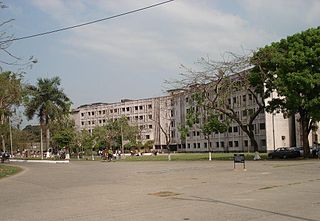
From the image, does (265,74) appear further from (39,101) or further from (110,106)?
(110,106)

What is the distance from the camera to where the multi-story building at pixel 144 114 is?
12356 centimetres

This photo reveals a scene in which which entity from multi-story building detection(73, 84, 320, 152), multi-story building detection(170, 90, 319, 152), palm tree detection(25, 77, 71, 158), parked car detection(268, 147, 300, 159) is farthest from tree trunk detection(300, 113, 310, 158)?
palm tree detection(25, 77, 71, 158)

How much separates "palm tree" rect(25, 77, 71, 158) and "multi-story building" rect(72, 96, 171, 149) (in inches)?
1976

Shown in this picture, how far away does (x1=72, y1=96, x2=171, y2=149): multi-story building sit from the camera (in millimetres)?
123562

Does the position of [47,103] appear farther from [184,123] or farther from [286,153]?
[184,123]

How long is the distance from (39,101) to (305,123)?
40802mm

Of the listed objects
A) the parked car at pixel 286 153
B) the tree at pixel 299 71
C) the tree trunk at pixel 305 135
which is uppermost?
the tree at pixel 299 71

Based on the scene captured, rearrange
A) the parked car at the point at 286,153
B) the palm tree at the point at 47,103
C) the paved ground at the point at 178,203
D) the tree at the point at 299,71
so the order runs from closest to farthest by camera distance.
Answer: the paved ground at the point at 178,203, the tree at the point at 299,71, the parked car at the point at 286,153, the palm tree at the point at 47,103

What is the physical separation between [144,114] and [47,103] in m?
61.7

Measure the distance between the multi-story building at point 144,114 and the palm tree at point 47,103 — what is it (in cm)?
5019

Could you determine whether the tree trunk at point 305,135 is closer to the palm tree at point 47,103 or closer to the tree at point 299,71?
the tree at point 299,71

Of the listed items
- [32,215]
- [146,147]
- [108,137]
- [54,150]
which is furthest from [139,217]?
[146,147]

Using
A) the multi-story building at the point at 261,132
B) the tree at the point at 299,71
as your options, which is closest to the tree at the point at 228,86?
the tree at the point at 299,71

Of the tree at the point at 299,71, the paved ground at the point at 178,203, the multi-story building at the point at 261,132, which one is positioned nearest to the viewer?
the paved ground at the point at 178,203
